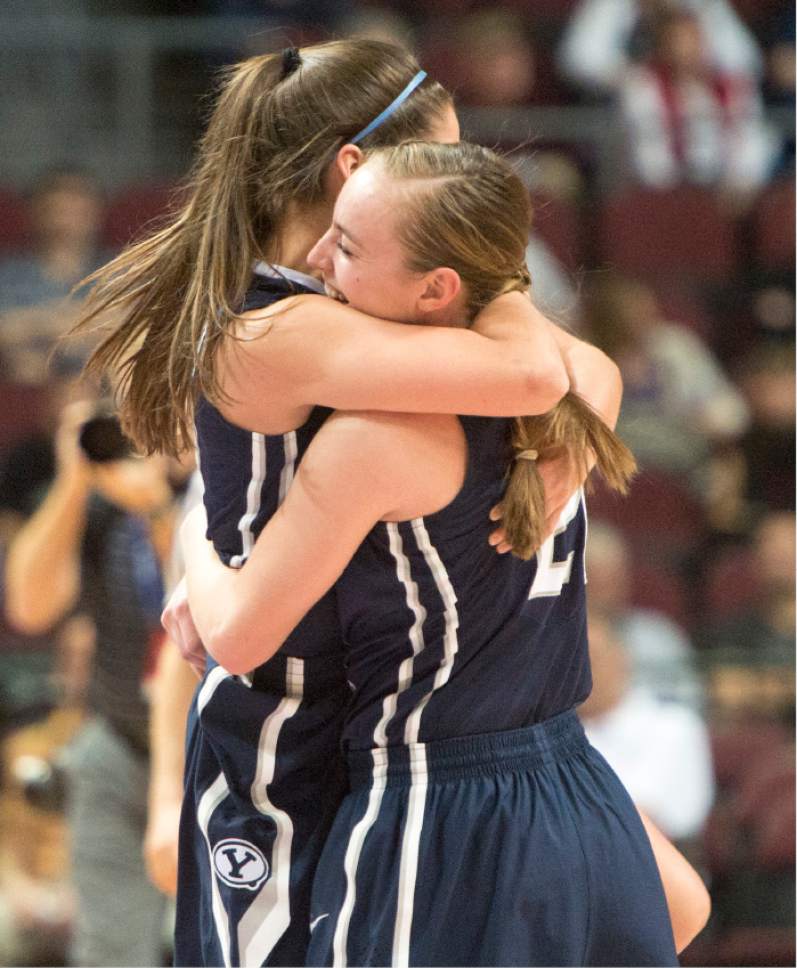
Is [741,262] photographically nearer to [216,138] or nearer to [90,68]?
[90,68]

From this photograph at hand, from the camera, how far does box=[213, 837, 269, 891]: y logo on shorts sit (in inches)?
65.1

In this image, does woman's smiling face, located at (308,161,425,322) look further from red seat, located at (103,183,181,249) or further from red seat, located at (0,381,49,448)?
red seat, located at (103,183,181,249)

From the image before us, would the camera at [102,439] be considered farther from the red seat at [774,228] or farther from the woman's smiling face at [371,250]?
the red seat at [774,228]

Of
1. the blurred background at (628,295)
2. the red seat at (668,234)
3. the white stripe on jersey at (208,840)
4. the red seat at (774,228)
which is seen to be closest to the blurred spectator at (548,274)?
the blurred background at (628,295)

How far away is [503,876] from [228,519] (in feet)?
1.52

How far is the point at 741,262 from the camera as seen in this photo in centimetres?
593

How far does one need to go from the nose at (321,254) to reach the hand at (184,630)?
42cm

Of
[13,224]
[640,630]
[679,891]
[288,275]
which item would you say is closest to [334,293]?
[288,275]

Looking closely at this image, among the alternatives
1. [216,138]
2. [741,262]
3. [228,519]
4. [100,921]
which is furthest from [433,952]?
[741,262]

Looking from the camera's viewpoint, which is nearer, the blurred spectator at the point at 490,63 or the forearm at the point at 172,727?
the forearm at the point at 172,727

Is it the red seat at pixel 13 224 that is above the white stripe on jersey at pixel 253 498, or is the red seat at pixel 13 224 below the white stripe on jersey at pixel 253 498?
below

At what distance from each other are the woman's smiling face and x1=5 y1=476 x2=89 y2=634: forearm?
1728mm

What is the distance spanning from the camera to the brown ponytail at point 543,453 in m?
1.56

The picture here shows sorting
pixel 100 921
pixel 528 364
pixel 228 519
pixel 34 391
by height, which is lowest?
pixel 100 921
